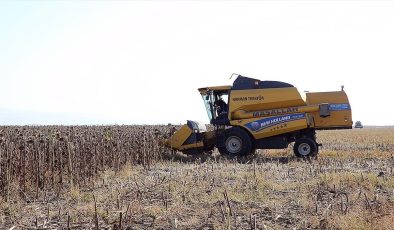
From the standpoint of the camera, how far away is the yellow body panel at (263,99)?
14633 millimetres

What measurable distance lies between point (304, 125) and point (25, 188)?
29.1ft

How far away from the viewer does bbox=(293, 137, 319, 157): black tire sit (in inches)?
572

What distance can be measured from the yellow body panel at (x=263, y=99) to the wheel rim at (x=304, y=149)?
1.28 metres

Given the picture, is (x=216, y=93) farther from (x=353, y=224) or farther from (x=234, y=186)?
(x=353, y=224)

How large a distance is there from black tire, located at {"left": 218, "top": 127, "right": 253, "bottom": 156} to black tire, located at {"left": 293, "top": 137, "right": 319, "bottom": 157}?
1.46m

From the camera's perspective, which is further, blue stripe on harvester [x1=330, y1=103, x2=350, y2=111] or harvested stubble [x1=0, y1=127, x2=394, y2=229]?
blue stripe on harvester [x1=330, y1=103, x2=350, y2=111]

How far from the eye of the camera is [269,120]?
14.8 m

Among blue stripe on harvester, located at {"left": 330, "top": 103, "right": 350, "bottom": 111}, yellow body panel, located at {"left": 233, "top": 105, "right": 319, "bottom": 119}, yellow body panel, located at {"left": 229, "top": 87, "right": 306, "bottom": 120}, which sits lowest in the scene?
yellow body panel, located at {"left": 233, "top": 105, "right": 319, "bottom": 119}

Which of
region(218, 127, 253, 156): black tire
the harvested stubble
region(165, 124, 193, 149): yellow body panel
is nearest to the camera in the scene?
the harvested stubble

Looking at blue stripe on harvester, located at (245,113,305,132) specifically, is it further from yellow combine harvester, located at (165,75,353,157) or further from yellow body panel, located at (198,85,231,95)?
yellow body panel, located at (198,85,231,95)

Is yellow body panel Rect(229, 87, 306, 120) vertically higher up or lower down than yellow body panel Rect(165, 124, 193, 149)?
higher up

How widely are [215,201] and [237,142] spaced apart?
26.4 ft

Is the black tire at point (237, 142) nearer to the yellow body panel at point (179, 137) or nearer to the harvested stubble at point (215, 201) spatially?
the yellow body panel at point (179, 137)

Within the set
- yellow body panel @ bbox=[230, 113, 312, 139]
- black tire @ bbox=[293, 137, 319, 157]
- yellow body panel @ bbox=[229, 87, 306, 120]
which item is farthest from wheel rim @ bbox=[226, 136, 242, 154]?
black tire @ bbox=[293, 137, 319, 157]
